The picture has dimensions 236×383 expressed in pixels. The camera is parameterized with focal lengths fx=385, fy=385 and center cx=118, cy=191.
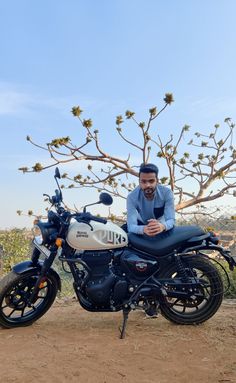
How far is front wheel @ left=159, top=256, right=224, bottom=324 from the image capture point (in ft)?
13.1

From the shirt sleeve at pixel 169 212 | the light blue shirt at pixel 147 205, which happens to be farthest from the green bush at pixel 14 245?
the shirt sleeve at pixel 169 212

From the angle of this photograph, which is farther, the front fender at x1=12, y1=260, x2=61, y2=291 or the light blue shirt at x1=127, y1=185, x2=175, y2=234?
the light blue shirt at x1=127, y1=185, x2=175, y2=234

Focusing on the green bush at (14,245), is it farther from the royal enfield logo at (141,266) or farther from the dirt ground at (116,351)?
the royal enfield logo at (141,266)

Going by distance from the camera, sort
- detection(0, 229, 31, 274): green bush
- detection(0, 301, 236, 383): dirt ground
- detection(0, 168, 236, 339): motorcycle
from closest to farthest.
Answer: detection(0, 301, 236, 383): dirt ground
detection(0, 168, 236, 339): motorcycle
detection(0, 229, 31, 274): green bush

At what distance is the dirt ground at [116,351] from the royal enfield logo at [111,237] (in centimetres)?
89

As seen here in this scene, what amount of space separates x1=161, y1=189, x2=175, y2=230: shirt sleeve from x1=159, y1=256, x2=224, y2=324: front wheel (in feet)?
1.34

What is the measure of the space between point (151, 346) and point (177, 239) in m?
1.06

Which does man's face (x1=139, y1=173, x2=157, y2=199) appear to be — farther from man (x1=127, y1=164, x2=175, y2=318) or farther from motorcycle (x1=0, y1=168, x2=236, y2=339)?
motorcycle (x1=0, y1=168, x2=236, y2=339)

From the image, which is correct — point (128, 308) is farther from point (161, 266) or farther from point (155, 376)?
point (155, 376)

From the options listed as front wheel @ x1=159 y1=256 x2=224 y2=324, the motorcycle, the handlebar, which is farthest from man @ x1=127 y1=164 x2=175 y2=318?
the handlebar

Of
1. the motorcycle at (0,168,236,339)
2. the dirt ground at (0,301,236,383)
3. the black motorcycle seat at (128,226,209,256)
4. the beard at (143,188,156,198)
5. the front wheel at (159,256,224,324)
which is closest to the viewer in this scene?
the dirt ground at (0,301,236,383)

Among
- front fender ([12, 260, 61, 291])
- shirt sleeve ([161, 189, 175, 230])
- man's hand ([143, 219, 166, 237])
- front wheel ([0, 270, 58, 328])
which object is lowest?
front wheel ([0, 270, 58, 328])

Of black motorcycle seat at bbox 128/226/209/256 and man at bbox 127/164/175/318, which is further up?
man at bbox 127/164/175/318

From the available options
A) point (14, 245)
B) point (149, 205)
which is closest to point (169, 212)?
point (149, 205)
